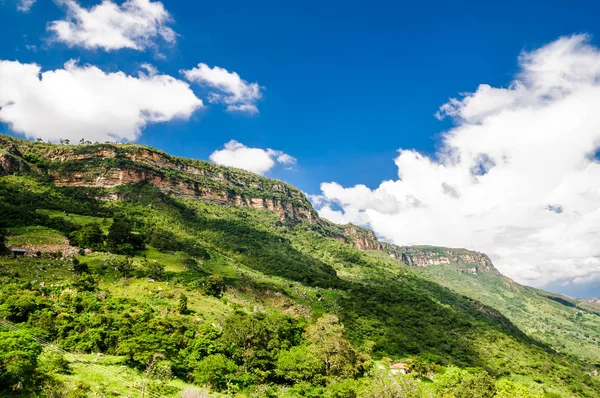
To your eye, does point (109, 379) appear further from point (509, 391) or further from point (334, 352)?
point (509, 391)

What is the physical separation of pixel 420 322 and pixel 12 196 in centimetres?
12263

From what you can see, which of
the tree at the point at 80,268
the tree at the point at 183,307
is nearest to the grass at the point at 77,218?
the tree at the point at 80,268

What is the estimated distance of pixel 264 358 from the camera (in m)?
42.5

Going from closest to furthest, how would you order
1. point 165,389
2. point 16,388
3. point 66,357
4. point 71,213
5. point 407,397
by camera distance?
point 16,388 < point 407,397 < point 165,389 < point 66,357 < point 71,213

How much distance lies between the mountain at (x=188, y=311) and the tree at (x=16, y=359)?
0.34 feet

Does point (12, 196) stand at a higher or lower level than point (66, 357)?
higher

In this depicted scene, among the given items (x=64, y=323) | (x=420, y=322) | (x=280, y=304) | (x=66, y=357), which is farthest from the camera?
(x=420, y=322)

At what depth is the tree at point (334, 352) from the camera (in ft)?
140

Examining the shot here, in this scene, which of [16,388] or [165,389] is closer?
[16,388]

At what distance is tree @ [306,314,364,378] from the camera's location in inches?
1683

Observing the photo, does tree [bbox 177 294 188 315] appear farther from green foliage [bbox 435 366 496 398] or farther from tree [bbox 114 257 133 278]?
green foliage [bbox 435 366 496 398]

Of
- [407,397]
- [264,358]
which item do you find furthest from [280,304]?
[407,397]

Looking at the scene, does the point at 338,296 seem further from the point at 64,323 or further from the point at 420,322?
the point at 64,323

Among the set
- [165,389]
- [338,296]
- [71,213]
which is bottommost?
[165,389]
